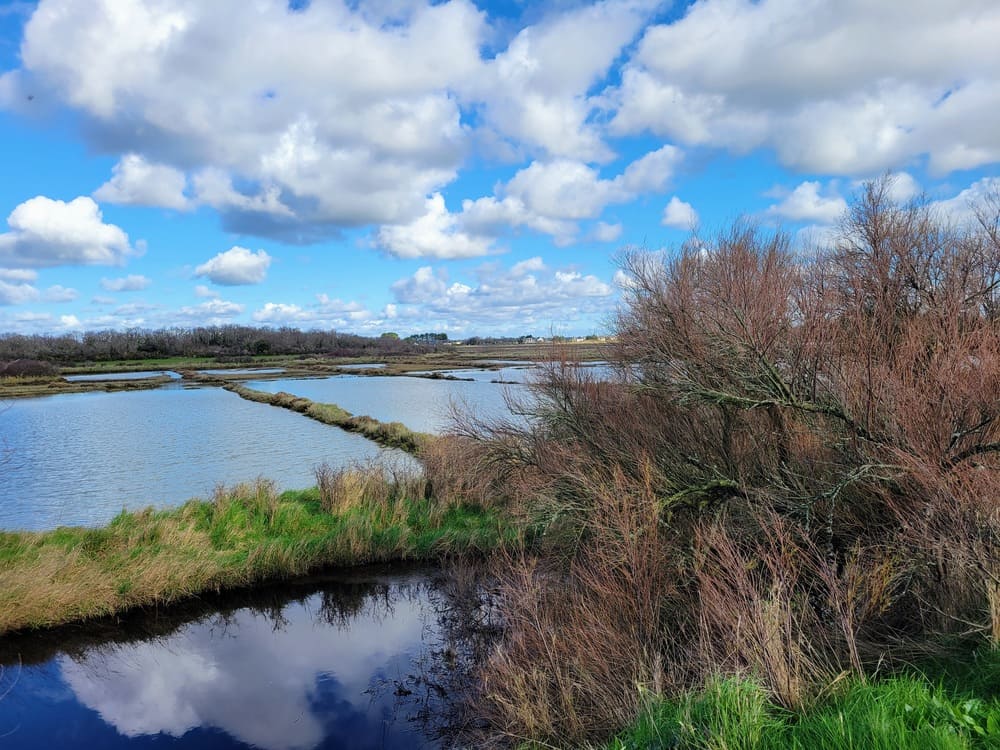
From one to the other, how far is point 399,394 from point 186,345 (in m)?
88.0

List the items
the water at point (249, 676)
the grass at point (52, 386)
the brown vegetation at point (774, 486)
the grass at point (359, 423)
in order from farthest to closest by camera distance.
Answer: the grass at point (52, 386) → the grass at point (359, 423) → the water at point (249, 676) → the brown vegetation at point (774, 486)

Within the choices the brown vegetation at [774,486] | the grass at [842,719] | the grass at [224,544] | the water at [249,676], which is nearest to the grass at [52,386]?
the grass at [224,544]

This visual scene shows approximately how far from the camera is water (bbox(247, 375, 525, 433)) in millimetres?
38500

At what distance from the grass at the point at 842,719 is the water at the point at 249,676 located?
15.2ft

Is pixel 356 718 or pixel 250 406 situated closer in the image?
pixel 356 718

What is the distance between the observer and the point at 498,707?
7.89 m

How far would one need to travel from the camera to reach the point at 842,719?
4.34 meters

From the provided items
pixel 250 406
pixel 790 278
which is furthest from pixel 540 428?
pixel 250 406

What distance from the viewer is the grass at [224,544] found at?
12288 millimetres

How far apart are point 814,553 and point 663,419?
4243 mm

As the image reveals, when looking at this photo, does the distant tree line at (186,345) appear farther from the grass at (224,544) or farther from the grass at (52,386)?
the grass at (224,544)

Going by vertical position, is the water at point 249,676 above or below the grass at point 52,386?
below

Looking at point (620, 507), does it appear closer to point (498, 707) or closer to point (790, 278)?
point (498, 707)

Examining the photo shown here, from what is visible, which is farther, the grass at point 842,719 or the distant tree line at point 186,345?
the distant tree line at point 186,345
